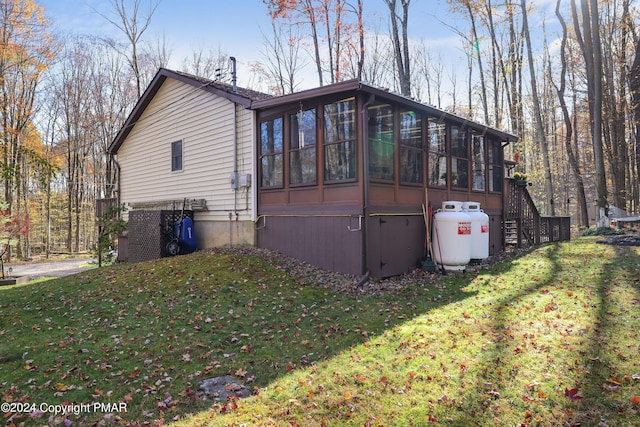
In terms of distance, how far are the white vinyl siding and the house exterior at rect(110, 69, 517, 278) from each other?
0.13 ft

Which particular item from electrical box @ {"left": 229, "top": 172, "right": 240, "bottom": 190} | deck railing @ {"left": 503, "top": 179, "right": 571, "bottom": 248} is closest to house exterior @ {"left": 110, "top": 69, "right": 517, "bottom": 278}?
electrical box @ {"left": 229, "top": 172, "right": 240, "bottom": 190}

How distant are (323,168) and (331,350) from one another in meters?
4.37

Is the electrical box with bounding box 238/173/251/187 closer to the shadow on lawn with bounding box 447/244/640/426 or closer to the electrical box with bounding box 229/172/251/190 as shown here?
the electrical box with bounding box 229/172/251/190

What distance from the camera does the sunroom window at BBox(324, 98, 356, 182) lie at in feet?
25.0

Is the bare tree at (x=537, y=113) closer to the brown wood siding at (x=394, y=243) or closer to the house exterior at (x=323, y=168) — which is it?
the house exterior at (x=323, y=168)

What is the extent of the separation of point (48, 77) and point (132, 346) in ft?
79.5

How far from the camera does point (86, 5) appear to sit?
61.4 feet

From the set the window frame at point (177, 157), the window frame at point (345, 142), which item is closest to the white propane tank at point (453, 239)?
the window frame at point (345, 142)

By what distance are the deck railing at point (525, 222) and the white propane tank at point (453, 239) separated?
14.7 feet

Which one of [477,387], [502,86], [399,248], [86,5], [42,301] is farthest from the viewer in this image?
[502,86]

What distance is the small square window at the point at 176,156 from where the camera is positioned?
11938 millimetres

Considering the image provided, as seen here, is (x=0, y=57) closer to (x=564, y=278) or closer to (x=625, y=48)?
(x=564, y=278)

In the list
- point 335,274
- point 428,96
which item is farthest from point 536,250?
point 428,96

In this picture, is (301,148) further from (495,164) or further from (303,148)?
(495,164)
